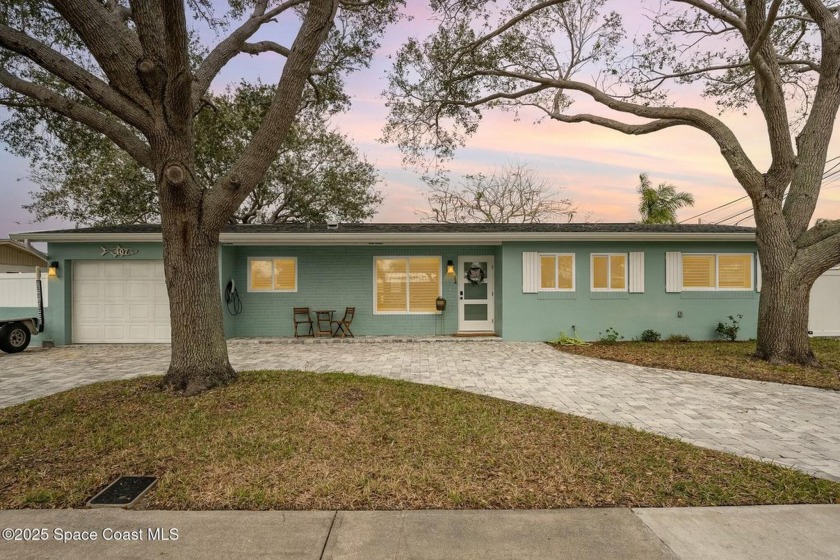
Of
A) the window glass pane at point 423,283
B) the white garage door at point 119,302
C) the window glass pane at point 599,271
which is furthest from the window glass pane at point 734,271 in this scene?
the white garage door at point 119,302

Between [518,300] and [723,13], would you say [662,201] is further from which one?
[518,300]

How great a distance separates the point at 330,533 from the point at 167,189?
14.6ft

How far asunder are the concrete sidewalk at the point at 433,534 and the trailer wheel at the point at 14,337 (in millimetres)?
8747

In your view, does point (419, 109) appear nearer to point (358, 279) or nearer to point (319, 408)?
point (358, 279)

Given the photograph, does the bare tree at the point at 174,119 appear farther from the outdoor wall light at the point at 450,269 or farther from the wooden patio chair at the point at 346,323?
the outdoor wall light at the point at 450,269

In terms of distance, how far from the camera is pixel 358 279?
1088 centimetres

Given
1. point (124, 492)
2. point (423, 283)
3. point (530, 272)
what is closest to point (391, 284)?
point (423, 283)

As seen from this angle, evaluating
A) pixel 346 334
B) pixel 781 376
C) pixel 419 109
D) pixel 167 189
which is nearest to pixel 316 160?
pixel 419 109

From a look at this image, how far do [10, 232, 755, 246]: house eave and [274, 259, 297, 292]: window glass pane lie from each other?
94 centimetres

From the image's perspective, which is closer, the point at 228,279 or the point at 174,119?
the point at 174,119

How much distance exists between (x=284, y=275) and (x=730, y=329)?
11.1 m

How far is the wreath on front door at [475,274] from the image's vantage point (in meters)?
11.0

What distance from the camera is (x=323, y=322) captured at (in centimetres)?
1081

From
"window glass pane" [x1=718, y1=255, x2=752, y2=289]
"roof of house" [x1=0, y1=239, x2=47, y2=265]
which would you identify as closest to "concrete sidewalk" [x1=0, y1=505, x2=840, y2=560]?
"window glass pane" [x1=718, y1=255, x2=752, y2=289]
